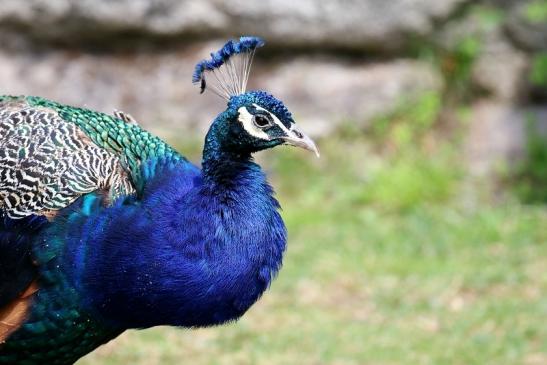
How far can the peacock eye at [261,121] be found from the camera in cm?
260

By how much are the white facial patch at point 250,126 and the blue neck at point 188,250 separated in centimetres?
9

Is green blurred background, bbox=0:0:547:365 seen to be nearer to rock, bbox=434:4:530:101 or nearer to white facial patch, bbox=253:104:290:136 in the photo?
rock, bbox=434:4:530:101

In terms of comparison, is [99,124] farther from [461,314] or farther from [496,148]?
[496,148]

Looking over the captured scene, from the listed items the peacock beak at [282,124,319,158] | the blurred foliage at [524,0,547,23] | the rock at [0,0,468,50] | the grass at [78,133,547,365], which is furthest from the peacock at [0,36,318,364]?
the rock at [0,0,468,50]

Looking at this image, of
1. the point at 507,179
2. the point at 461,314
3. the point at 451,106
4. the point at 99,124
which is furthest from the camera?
the point at 451,106

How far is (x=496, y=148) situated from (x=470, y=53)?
578 mm

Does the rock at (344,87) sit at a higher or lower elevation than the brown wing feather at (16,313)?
higher

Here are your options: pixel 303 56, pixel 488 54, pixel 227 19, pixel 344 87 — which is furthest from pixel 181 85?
pixel 488 54

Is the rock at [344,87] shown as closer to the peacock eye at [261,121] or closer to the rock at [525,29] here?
the rock at [525,29]

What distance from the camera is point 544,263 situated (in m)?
4.69

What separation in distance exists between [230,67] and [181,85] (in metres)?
3.30

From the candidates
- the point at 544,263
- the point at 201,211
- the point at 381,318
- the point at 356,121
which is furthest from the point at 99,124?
the point at 356,121

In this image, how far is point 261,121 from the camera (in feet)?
8.55

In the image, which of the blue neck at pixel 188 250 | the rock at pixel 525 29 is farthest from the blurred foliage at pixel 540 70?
the blue neck at pixel 188 250
